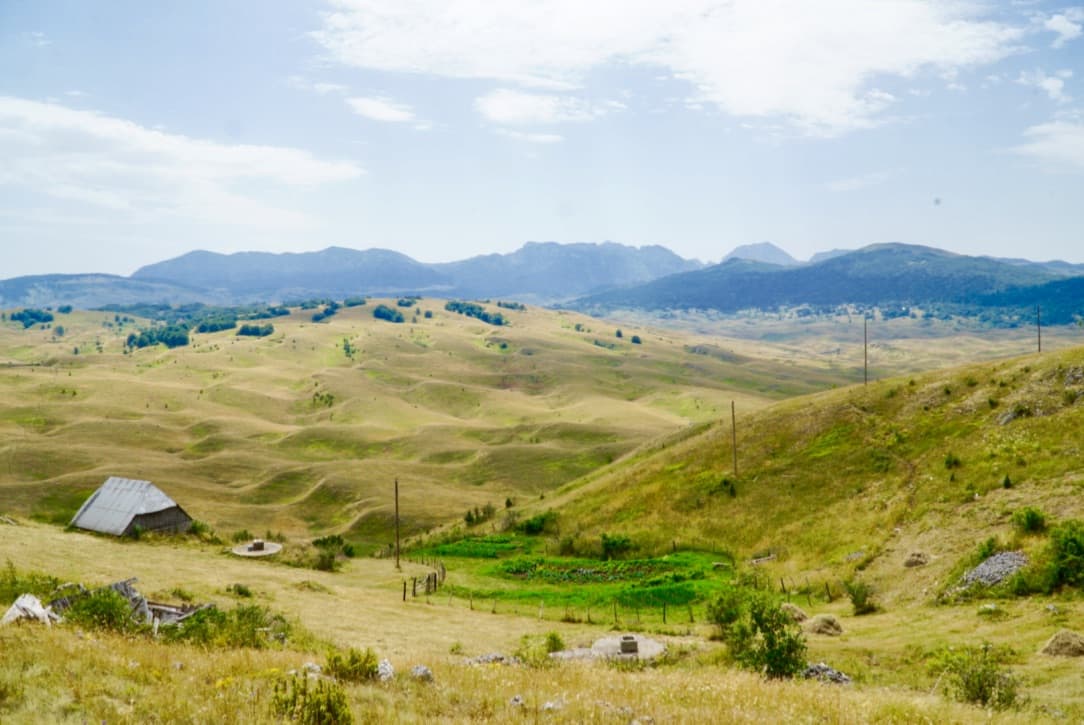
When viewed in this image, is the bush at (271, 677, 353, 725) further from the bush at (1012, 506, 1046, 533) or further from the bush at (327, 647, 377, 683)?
the bush at (1012, 506, 1046, 533)

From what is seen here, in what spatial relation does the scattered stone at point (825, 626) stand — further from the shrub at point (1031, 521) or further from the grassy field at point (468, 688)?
the shrub at point (1031, 521)

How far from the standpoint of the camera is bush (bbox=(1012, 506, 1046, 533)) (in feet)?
108

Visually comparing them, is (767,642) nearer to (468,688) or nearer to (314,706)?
(468,688)

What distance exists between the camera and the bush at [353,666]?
45.2ft

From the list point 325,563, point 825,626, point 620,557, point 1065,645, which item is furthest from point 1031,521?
point 325,563

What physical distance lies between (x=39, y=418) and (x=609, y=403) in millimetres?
123314

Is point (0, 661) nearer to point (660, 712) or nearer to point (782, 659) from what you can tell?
point (660, 712)

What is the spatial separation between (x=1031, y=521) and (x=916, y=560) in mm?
5682

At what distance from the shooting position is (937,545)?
36.8 meters

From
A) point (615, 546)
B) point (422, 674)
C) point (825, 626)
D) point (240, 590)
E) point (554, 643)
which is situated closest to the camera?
point (422, 674)

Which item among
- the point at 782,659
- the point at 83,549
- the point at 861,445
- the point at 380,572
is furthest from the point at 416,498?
the point at 782,659

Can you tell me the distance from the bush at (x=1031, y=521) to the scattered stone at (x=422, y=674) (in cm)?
3153

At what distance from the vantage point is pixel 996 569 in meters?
30.9

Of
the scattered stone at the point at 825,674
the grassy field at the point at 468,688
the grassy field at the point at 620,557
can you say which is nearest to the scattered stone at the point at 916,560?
the grassy field at the point at 620,557
